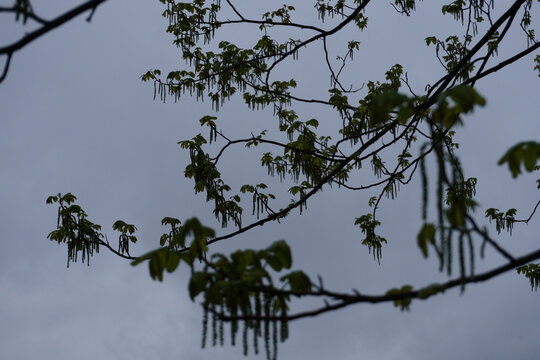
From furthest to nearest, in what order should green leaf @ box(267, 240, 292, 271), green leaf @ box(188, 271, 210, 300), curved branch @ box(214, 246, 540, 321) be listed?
green leaf @ box(267, 240, 292, 271) → green leaf @ box(188, 271, 210, 300) → curved branch @ box(214, 246, 540, 321)

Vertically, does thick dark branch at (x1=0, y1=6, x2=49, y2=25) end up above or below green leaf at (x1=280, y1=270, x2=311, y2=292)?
above

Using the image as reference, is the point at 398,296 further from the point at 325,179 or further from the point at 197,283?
the point at 325,179

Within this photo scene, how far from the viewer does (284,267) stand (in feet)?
9.32

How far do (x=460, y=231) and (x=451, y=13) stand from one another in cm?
939

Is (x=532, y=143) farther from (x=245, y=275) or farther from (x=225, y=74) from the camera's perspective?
(x=225, y=74)

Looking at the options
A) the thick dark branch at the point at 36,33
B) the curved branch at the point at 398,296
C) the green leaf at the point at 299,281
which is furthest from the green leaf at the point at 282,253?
the thick dark branch at the point at 36,33

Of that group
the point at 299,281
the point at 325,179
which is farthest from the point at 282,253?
the point at 325,179

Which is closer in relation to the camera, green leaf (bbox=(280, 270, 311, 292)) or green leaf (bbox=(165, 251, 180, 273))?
green leaf (bbox=(280, 270, 311, 292))

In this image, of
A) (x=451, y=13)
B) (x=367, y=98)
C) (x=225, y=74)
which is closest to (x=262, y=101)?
(x=225, y=74)

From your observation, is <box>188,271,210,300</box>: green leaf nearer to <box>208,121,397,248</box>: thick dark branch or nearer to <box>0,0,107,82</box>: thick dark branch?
<box>0,0,107,82</box>: thick dark branch

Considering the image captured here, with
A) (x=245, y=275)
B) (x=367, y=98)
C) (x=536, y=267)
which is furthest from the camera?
(x=536, y=267)

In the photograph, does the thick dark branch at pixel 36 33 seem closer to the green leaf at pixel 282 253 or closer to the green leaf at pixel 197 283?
the green leaf at pixel 197 283

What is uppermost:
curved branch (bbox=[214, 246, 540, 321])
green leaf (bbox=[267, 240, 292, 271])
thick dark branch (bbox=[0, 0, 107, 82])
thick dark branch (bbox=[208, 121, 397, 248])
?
thick dark branch (bbox=[208, 121, 397, 248])

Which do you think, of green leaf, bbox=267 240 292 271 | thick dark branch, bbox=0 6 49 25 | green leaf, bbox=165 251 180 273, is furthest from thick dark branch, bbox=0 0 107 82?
green leaf, bbox=267 240 292 271
